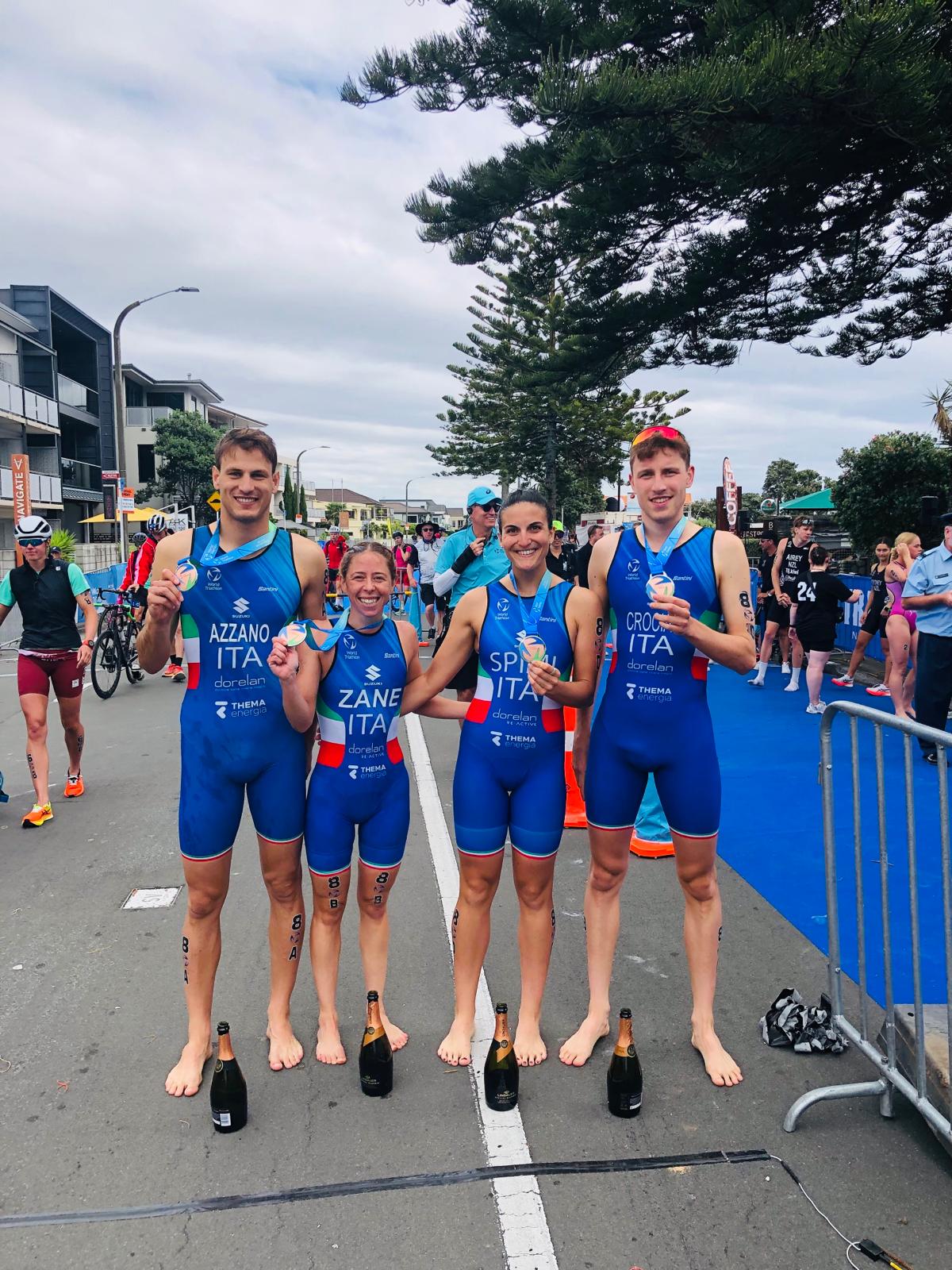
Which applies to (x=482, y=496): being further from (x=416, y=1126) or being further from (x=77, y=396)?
(x=77, y=396)

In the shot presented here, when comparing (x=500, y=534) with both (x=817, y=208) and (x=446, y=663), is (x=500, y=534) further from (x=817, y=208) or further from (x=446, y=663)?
(x=817, y=208)

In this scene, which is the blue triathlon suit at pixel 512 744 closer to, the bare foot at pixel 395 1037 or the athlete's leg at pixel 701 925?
the athlete's leg at pixel 701 925

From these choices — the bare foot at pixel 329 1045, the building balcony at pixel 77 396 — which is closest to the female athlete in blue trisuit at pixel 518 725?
the bare foot at pixel 329 1045

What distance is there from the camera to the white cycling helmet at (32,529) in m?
6.23

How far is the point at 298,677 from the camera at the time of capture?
3.04 m

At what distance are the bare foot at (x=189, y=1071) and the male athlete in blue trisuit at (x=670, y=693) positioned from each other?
51.5 inches

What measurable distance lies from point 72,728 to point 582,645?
4904 mm

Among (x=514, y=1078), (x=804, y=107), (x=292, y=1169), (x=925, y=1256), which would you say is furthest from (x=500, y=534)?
(x=804, y=107)

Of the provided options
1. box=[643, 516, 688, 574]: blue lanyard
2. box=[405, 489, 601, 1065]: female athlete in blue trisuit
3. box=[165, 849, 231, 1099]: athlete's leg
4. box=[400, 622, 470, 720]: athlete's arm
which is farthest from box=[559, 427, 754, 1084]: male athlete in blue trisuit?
box=[165, 849, 231, 1099]: athlete's leg

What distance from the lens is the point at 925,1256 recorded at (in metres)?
2.31

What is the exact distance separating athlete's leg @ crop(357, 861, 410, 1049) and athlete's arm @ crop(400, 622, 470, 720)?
604 millimetres

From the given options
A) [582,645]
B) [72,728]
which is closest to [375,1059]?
[582,645]

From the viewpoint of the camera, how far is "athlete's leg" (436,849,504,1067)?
10.8 feet

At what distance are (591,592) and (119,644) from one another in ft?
31.3
